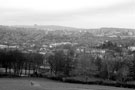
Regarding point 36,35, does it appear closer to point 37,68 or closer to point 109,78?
point 37,68

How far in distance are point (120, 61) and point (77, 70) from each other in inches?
399

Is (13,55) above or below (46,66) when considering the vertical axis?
above

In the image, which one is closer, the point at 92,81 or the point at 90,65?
the point at 92,81

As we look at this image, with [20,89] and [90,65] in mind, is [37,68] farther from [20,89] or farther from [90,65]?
[20,89]

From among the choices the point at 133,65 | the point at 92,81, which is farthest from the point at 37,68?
the point at 133,65

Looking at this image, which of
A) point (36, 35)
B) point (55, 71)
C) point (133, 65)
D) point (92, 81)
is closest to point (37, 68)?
point (55, 71)

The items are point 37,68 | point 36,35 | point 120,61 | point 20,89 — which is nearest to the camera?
point 20,89

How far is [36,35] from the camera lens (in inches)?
5802

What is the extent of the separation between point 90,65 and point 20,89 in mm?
21378

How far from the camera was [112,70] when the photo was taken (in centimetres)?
4200

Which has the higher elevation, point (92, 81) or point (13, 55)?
point (13, 55)

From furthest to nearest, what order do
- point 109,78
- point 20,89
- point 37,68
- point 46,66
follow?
1. point 46,66
2. point 37,68
3. point 109,78
4. point 20,89

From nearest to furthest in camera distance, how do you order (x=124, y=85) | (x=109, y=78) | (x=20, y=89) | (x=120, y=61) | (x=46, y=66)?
(x=20, y=89), (x=124, y=85), (x=109, y=78), (x=120, y=61), (x=46, y=66)

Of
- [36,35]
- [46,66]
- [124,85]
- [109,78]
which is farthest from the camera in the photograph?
[36,35]
